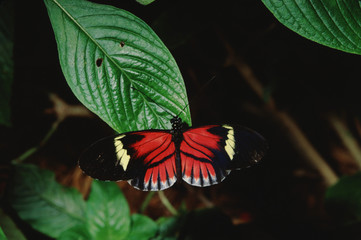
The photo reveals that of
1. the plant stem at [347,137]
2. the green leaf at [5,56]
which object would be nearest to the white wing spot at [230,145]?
the green leaf at [5,56]

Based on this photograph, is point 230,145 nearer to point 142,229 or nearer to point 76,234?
point 142,229

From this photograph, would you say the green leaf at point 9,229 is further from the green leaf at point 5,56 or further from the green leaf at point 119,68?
the green leaf at point 119,68

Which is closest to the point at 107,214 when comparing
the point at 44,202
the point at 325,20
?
the point at 44,202

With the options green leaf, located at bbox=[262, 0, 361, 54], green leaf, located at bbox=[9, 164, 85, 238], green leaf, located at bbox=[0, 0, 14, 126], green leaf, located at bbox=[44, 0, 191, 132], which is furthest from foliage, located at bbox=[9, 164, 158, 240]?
green leaf, located at bbox=[262, 0, 361, 54]

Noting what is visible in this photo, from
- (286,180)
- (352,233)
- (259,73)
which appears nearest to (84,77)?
(259,73)

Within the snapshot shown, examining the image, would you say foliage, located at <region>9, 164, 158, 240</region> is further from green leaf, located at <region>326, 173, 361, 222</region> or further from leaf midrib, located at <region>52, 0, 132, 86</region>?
green leaf, located at <region>326, 173, 361, 222</region>

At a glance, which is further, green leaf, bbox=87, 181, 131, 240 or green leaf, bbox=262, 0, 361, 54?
green leaf, bbox=87, 181, 131, 240

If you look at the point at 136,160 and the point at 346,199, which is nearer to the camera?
the point at 136,160
